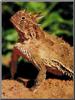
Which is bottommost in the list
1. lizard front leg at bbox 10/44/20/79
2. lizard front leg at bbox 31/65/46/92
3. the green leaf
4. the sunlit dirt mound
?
the sunlit dirt mound

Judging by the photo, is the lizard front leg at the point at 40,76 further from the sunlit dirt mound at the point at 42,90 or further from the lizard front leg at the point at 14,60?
the lizard front leg at the point at 14,60

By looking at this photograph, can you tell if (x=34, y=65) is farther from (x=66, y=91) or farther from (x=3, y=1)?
(x=3, y=1)

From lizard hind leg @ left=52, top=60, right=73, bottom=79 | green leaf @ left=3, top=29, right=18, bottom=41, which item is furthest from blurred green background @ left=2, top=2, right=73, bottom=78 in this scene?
lizard hind leg @ left=52, top=60, right=73, bottom=79

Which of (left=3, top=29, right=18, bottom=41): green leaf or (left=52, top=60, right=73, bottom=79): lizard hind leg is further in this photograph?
(left=3, top=29, right=18, bottom=41): green leaf

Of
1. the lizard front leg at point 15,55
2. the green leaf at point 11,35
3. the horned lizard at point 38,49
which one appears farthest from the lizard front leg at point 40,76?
the green leaf at point 11,35

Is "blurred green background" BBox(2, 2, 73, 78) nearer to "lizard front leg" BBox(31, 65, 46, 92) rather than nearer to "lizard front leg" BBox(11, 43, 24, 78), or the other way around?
"lizard front leg" BBox(11, 43, 24, 78)

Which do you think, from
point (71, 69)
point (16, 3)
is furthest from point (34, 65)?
point (16, 3)
